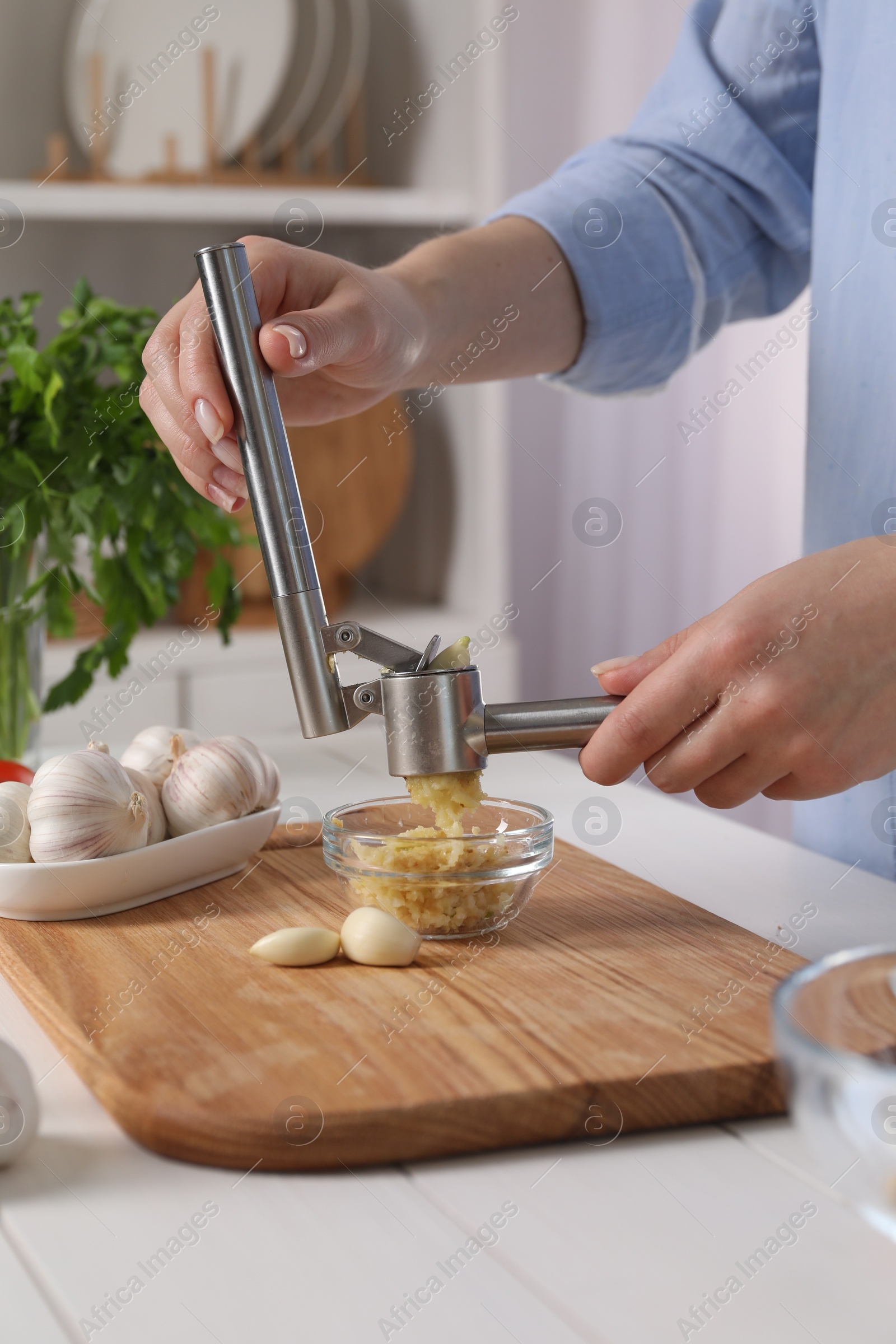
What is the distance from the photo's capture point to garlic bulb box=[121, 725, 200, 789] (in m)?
0.89

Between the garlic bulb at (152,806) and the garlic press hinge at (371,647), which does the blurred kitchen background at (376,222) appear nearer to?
the garlic bulb at (152,806)

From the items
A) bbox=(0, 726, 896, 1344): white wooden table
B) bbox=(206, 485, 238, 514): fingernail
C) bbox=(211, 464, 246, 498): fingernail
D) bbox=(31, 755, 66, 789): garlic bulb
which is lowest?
bbox=(0, 726, 896, 1344): white wooden table

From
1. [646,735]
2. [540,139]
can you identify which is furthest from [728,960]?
[540,139]

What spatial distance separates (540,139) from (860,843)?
5.63 feet

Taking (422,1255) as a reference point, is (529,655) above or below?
below

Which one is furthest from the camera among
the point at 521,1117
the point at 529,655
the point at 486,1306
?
the point at 529,655

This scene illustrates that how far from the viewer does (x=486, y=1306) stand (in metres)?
0.44

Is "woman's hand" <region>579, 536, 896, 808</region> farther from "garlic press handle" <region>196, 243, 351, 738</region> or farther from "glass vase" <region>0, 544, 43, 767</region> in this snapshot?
"glass vase" <region>0, 544, 43, 767</region>

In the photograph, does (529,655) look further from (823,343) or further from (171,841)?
(171,841)

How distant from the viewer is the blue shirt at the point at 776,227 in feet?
3.28

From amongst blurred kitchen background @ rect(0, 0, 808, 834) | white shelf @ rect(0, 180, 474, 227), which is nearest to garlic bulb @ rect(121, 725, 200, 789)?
blurred kitchen background @ rect(0, 0, 808, 834)

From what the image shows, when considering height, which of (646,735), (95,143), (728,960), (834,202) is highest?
(95,143)

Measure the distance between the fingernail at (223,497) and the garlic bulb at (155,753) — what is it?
16cm

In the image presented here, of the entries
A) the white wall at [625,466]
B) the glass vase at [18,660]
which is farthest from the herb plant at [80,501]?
the white wall at [625,466]
